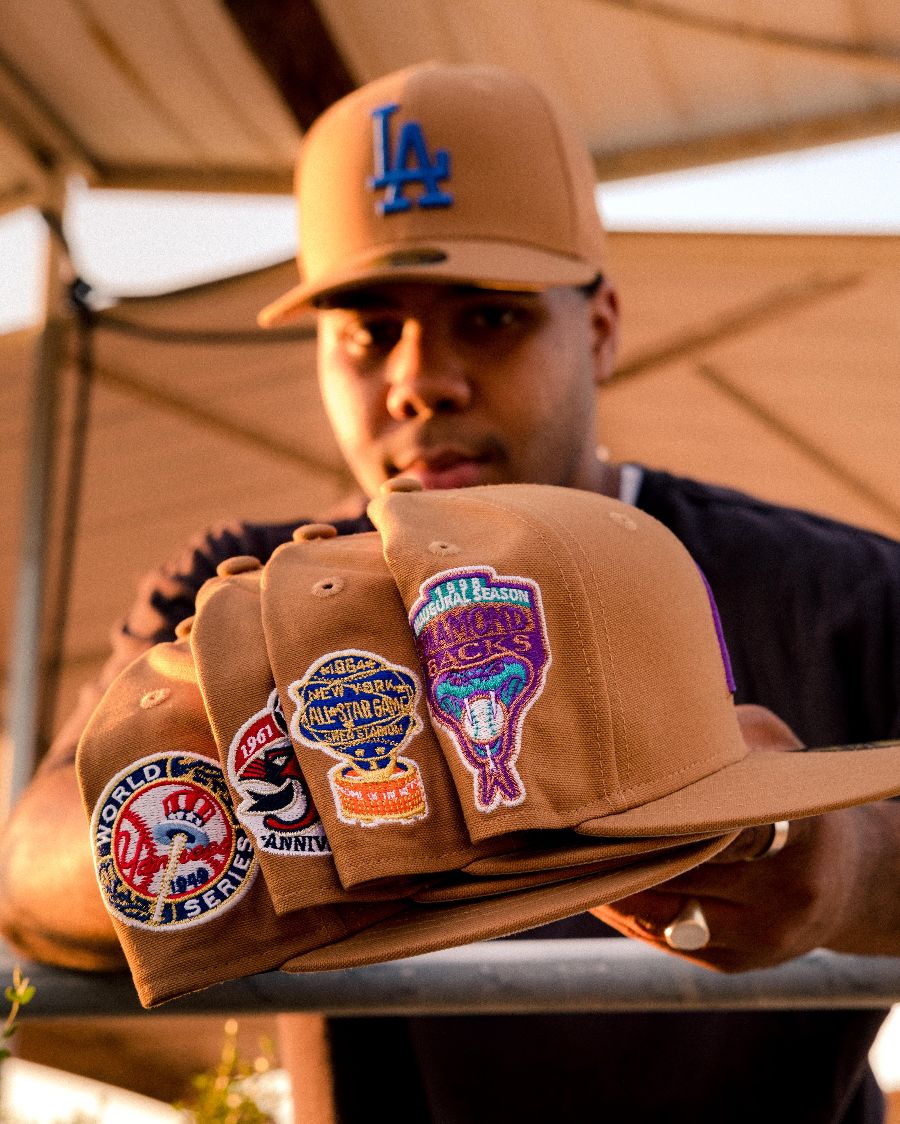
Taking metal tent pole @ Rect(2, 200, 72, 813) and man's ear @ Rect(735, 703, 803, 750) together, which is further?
metal tent pole @ Rect(2, 200, 72, 813)

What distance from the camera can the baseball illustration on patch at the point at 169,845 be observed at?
0.84 m

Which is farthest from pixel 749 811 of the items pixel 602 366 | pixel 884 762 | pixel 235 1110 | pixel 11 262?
pixel 11 262

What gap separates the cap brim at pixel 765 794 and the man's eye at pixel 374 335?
2.54ft

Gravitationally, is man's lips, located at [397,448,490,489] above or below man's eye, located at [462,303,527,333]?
below

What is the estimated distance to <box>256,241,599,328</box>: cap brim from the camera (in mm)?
1482

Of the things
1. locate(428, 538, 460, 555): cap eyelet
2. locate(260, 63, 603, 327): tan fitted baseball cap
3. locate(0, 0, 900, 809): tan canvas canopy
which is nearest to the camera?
locate(428, 538, 460, 555): cap eyelet

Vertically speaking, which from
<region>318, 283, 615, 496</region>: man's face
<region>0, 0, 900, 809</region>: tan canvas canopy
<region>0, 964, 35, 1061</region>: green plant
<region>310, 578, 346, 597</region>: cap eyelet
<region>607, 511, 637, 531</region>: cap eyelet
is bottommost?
<region>0, 964, 35, 1061</region>: green plant

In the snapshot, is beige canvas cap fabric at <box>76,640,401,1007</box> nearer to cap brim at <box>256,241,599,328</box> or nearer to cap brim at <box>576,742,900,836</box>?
cap brim at <box>576,742,900,836</box>

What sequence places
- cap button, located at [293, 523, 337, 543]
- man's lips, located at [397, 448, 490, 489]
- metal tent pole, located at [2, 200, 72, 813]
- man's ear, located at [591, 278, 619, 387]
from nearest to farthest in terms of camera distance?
cap button, located at [293, 523, 337, 543], man's lips, located at [397, 448, 490, 489], man's ear, located at [591, 278, 619, 387], metal tent pole, located at [2, 200, 72, 813]

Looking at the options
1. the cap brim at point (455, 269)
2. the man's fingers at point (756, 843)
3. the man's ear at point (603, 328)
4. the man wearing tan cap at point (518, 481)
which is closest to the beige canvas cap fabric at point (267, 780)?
the man's fingers at point (756, 843)

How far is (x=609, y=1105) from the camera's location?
4.86 ft

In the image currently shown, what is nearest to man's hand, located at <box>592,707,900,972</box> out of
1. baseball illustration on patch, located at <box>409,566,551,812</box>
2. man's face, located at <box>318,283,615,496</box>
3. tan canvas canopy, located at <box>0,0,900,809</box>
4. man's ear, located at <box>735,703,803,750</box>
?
man's ear, located at <box>735,703,803,750</box>

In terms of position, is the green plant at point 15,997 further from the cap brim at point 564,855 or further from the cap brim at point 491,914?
the cap brim at point 564,855

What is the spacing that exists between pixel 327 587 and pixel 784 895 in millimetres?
393
